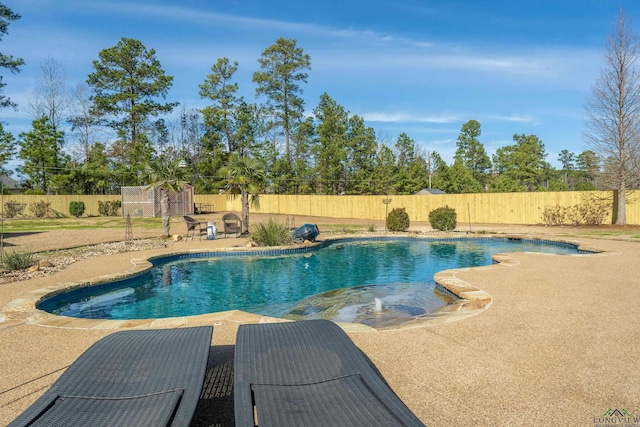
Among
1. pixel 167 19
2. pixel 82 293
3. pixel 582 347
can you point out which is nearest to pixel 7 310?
pixel 82 293

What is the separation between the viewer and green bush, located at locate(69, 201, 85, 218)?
88.9 ft

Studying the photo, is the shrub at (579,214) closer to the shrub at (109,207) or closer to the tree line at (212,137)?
the tree line at (212,137)

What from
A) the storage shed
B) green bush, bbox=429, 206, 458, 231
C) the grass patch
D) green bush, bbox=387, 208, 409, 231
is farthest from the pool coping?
the storage shed

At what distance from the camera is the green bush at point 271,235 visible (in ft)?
39.0

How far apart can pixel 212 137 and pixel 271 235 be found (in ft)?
77.1

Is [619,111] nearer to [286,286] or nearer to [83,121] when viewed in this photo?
[286,286]

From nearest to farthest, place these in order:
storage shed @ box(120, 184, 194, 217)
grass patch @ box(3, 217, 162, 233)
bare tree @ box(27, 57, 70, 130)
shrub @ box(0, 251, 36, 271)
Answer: shrub @ box(0, 251, 36, 271), grass patch @ box(3, 217, 162, 233), storage shed @ box(120, 184, 194, 217), bare tree @ box(27, 57, 70, 130)

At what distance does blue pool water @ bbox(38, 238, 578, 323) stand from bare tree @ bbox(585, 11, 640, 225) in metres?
9.05

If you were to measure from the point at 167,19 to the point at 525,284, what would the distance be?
56.5ft

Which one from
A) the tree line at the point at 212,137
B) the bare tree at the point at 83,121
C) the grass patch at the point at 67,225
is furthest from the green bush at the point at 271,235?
the bare tree at the point at 83,121

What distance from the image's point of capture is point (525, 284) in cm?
642

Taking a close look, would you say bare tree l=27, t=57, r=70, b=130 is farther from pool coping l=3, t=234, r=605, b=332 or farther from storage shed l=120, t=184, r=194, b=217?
pool coping l=3, t=234, r=605, b=332

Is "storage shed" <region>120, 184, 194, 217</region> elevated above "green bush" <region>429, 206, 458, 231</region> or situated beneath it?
elevated above

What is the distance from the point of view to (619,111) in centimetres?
1842
